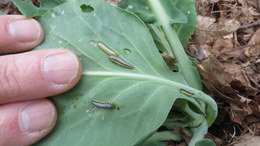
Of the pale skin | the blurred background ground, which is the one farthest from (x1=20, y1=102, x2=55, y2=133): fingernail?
the blurred background ground

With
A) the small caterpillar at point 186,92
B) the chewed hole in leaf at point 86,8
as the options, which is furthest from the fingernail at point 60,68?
the small caterpillar at point 186,92

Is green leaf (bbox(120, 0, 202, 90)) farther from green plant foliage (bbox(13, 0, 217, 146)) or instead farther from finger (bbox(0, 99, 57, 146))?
finger (bbox(0, 99, 57, 146))

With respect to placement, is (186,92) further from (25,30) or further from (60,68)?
(25,30)

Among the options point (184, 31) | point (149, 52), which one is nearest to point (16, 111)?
point (149, 52)

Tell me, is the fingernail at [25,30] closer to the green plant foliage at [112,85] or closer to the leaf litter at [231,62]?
the green plant foliage at [112,85]

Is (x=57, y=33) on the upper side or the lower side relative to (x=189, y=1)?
lower

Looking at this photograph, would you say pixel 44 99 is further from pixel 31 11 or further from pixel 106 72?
pixel 31 11
